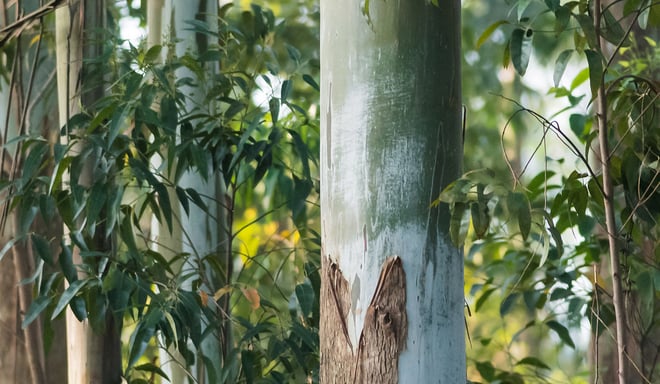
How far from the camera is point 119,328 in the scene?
1.96m

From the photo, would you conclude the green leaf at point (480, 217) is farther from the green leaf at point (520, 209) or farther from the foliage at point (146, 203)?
the foliage at point (146, 203)

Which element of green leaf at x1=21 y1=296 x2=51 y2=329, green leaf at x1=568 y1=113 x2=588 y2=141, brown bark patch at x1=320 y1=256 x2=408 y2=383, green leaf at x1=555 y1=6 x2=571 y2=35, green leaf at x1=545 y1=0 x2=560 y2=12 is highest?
green leaf at x1=568 y1=113 x2=588 y2=141

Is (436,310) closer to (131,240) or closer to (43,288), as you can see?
(131,240)

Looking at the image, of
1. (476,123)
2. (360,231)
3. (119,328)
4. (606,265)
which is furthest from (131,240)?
(476,123)

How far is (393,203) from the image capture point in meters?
1.21

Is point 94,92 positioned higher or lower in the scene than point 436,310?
higher

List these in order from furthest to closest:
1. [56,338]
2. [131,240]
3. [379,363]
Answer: [56,338], [131,240], [379,363]

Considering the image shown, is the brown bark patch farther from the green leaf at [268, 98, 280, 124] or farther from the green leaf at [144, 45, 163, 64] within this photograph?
the green leaf at [144, 45, 163, 64]

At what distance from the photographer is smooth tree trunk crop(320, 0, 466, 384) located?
121 cm

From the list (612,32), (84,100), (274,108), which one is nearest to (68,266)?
(84,100)

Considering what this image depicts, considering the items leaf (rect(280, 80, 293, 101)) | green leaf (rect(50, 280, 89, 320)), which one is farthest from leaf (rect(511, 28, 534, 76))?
green leaf (rect(50, 280, 89, 320))

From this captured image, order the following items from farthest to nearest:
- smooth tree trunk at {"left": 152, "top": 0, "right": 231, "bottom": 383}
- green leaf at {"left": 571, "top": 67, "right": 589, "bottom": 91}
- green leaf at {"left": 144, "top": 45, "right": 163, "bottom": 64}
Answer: green leaf at {"left": 571, "top": 67, "right": 589, "bottom": 91} → smooth tree trunk at {"left": 152, "top": 0, "right": 231, "bottom": 383} → green leaf at {"left": 144, "top": 45, "right": 163, "bottom": 64}

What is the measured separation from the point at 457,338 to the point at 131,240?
0.85 meters

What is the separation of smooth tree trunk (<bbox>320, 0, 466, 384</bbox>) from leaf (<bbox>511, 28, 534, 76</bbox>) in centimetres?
16
